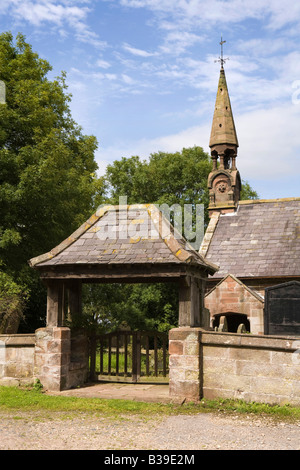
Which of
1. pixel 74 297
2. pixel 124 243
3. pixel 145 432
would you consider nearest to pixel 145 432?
pixel 145 432

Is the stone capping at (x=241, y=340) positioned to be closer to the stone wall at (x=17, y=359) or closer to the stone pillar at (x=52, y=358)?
the stone pillar at (x=52, y=358)

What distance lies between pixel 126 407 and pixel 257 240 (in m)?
13.1

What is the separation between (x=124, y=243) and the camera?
1034 cm

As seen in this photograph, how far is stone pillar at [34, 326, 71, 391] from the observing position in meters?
10.0

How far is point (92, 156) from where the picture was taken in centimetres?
2269

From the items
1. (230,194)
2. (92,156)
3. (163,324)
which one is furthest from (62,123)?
(163,324)

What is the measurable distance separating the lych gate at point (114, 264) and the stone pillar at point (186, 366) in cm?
33

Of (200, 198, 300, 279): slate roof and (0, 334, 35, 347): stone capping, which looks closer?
(0, 334, 35, 347): stone capping

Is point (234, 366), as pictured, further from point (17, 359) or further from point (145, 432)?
point (17, 359)

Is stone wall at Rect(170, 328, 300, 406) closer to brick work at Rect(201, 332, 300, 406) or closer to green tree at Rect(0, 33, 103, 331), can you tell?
brick work at Rect(201, 332, 300, 406)

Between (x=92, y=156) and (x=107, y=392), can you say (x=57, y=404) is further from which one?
(x=92, y=156)

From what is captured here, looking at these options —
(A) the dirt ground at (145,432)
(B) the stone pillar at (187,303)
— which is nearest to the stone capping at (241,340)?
(B) the stone pillar at (187,303)

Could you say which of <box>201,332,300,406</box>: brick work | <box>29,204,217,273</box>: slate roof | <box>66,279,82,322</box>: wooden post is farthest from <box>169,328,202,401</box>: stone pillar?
<box>66,279,82,322</box>: wooden post

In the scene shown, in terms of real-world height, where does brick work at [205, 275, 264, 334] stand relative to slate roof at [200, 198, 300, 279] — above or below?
below
